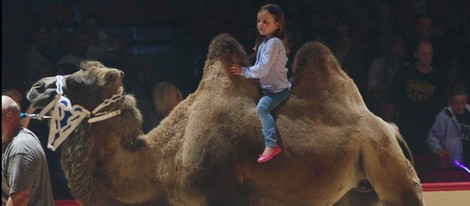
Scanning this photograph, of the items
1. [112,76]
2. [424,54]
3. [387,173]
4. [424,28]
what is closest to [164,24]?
[424,54]

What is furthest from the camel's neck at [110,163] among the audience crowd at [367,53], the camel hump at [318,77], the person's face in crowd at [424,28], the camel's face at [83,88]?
the person's face in crowd at [424,28]

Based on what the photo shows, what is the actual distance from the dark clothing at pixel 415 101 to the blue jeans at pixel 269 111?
2991mm

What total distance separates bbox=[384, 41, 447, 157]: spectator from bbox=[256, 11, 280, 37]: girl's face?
10.1 ft

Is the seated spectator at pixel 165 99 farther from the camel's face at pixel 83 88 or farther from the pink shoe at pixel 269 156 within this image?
the pink shoe at pixel 269 156

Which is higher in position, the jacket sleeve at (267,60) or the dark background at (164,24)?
the jacket sleeve at (267,60)

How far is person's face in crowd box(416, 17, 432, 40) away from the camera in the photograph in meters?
8.87

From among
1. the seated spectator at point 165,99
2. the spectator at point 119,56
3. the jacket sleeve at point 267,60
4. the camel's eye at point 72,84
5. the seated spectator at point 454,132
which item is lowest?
the seated spectator at point 454,132

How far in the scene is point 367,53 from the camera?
873 centimetres

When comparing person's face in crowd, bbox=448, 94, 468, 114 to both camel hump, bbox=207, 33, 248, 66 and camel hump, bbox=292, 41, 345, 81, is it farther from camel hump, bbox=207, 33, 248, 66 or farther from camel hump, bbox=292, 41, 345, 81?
camel hump, bbox=207, 33, 248, 66

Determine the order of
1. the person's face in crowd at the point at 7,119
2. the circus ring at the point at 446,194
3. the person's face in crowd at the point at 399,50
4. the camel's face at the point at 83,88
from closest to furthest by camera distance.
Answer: the person's face in crowd at the point at 7,119, the camel's face at the point at 83,88, the circus ring at the point at 446,194, the person's face in crowd at the point at 399,50

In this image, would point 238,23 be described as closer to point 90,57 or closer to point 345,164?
point 90,57

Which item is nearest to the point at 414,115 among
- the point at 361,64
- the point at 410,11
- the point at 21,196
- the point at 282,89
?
the point at 361,64

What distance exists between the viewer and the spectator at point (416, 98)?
827cm

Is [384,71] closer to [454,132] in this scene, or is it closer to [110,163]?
[454,132]
